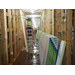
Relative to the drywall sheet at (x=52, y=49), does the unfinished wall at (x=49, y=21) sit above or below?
above

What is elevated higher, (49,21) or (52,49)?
(49,21)

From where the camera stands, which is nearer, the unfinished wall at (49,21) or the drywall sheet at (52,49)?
the drywall sheet at (52,49)

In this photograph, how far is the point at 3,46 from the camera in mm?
3844

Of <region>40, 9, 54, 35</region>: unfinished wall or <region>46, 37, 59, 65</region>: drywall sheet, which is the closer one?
<region>46, 37, 59, 65</region>: drywall sheet

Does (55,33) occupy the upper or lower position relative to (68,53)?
upper

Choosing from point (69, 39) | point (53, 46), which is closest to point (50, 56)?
point (53, 46)

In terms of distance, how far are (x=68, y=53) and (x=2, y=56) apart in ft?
8.74

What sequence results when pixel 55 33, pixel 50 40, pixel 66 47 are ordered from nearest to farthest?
pixel 66 47
pixel 50 40
pixel 55 33

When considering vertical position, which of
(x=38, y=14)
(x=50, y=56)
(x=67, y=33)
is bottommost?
(x=50, y=56)

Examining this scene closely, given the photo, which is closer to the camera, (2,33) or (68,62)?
(68,62)

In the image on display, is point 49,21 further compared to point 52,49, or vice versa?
point 49,21

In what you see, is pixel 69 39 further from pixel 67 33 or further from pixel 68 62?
pixel 68 62

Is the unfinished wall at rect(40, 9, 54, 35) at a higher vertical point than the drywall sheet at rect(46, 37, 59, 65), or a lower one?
higher
